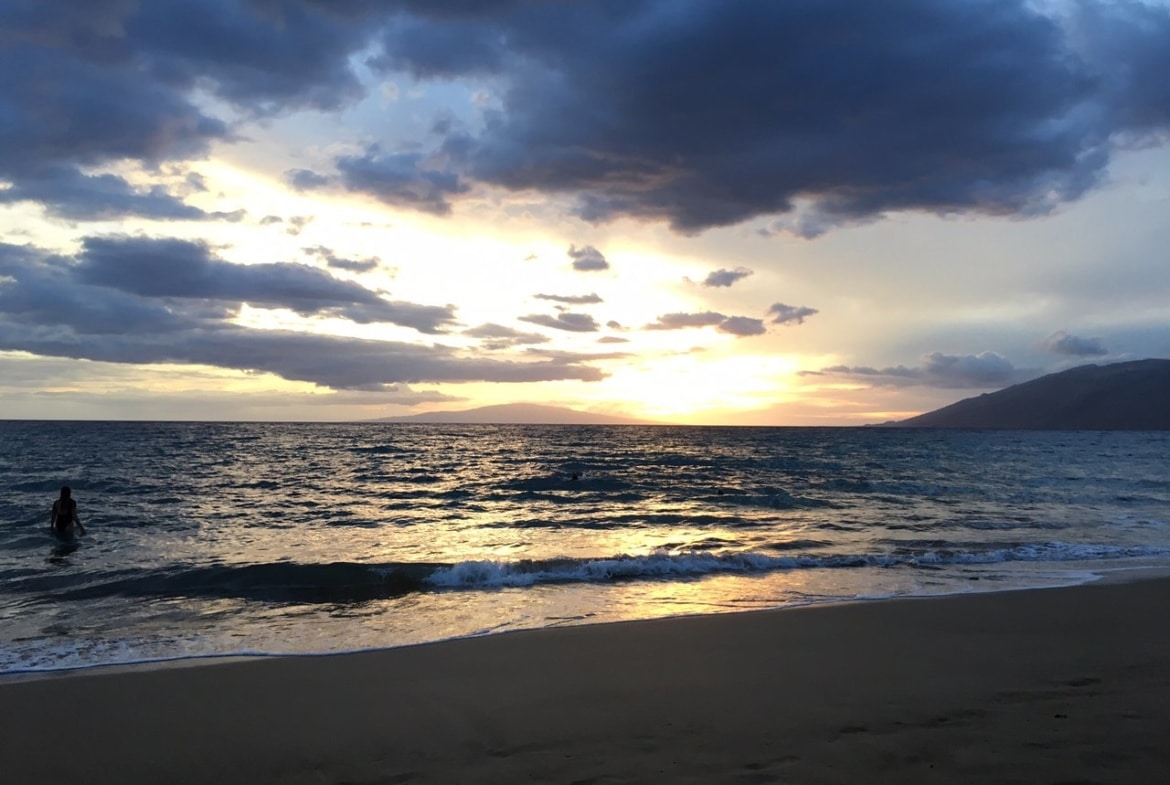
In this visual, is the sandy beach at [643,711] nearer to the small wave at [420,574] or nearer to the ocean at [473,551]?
the ocean at [473,551]

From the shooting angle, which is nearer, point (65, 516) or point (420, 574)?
point (420, 574)

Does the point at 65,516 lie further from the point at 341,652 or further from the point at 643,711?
the point at 643,711

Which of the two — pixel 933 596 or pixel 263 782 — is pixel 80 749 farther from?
pixel 933 596

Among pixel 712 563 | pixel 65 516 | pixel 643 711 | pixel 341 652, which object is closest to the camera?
pixel 643 711

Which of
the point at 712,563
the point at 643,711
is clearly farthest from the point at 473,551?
the point at 643,711

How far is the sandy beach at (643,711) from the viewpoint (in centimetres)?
550

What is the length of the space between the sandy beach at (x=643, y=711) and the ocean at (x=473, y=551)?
59.6 inches

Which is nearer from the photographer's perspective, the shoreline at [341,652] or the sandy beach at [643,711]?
the sandy beach at [643,711]

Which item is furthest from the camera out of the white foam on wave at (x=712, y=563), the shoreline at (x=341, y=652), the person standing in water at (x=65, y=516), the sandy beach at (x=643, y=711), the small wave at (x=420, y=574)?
the person standing in water at (x=65, y=516)

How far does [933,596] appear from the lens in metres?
12.4

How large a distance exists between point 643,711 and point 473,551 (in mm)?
11353

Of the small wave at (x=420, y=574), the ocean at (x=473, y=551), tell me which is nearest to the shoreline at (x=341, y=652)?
the ocean at (x=473, y=551)

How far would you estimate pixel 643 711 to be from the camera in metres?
6.71

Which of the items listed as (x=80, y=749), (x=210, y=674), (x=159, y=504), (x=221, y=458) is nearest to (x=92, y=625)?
(x=210, y=674)
